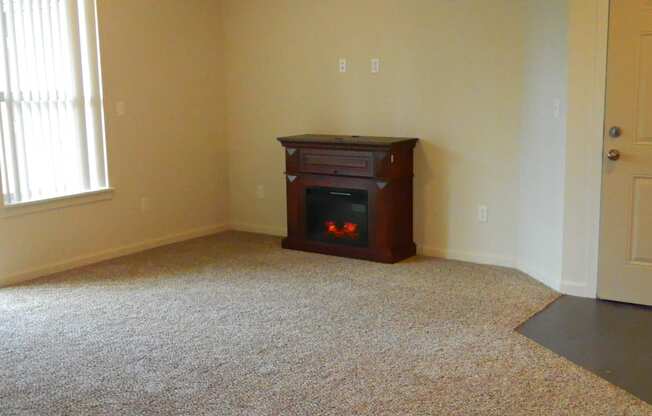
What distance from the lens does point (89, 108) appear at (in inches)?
210

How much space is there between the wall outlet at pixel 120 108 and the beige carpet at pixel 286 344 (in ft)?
3.92

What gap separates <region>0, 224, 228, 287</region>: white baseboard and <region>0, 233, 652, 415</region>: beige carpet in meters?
0.13

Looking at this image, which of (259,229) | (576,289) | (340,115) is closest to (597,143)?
(576,289)

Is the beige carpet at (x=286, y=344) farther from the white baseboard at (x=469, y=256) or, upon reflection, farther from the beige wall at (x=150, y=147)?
the beige wall at (x=150, y=147)

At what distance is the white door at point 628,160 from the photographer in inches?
162

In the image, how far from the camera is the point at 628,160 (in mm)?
4211

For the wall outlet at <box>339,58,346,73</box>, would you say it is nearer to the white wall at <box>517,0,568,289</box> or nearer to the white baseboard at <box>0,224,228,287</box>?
the white wall at <box>517,0,568,289</box>

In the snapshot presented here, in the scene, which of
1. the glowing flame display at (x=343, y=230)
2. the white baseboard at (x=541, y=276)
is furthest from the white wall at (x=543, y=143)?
the glowing flame display at (x=343, y=230)

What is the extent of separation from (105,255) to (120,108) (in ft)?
3.78

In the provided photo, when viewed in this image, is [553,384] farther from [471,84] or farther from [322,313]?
[471,84]

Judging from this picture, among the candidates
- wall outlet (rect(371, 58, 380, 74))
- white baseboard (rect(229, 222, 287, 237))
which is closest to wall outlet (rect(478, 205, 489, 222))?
wall outlet (rect(371, 58, 380, 74))

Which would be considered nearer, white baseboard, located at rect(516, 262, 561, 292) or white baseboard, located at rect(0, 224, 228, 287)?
white baseboard, located at rect(516, 262, 561, 292)

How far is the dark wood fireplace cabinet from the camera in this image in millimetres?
5223

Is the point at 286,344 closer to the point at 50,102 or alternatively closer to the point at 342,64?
the point at 50,102
